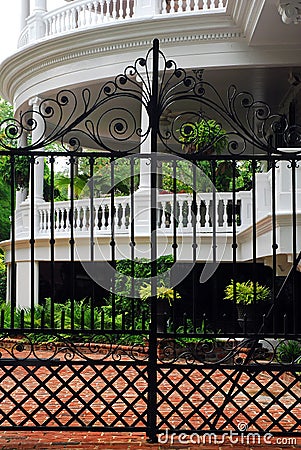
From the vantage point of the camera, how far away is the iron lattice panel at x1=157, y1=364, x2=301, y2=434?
645 centimetres

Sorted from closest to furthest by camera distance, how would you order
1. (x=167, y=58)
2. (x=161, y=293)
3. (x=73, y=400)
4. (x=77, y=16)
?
(x=73, y=400) < (x=161, y=293) < (x=167, y=58) < (x=77, y=16)

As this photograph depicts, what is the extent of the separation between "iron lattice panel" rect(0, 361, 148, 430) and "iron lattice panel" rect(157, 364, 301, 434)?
271 millimetres

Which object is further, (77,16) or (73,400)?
(77,16)

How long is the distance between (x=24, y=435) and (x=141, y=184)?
8413mm

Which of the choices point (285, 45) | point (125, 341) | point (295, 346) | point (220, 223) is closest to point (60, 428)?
point (295, 346)

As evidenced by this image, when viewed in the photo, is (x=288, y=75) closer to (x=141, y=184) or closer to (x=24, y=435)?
(x=141, y=184)

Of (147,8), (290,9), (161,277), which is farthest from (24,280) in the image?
(290,9)

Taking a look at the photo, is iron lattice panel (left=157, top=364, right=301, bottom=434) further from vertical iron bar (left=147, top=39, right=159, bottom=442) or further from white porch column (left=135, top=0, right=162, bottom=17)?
white porch column (left=135, top=0, right=162, bottom=17)

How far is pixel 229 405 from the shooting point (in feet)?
27.8

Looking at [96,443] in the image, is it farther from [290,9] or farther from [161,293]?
[290,9]

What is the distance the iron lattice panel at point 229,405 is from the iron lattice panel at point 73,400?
27cm

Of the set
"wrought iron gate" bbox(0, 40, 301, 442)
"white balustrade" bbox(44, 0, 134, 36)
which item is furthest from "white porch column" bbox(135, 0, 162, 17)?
"wrought iron gate" bbox(0, 40, 301, 442)

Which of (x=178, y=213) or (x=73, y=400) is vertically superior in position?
(x=178, y=213)

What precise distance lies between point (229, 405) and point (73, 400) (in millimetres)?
1781
